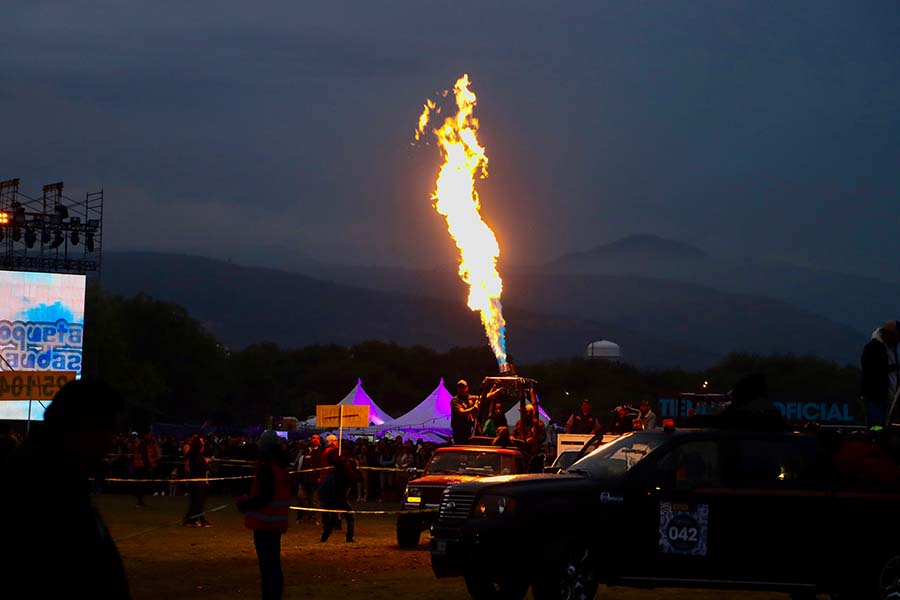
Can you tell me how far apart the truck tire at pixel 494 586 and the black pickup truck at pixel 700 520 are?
0.06 feet

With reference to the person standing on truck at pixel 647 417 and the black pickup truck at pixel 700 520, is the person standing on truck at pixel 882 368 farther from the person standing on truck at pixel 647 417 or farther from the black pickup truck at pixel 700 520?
the person standing on truck at pixel 647 417

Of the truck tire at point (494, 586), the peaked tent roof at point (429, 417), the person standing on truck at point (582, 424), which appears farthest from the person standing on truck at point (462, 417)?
Answer: the peaked tent roof at point (429, 417)

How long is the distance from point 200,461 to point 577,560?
18970 millimetres

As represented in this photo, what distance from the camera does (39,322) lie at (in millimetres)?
49375

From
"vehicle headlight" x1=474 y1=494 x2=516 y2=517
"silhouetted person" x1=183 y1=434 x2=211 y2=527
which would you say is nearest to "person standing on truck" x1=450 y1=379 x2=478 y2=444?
"silhouetted person" x1=183 y1=434 x2=211 y2=527

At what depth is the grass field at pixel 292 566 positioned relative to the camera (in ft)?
54.0

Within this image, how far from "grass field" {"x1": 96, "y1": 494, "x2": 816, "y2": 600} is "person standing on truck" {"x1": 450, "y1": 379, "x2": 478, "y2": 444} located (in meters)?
2.06

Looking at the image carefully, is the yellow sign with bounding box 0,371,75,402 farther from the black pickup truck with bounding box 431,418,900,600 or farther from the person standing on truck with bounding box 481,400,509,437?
the black pickup truck with bounding box 431,418,900,600

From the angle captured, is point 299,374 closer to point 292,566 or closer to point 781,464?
point 292,566

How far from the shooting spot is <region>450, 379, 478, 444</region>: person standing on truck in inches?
1027

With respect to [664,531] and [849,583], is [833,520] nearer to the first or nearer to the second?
[849,583]

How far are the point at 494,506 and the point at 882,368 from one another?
14.1 feet

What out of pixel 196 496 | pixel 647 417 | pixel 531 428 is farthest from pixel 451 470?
pixel 196 496

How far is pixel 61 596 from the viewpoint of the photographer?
442cm
